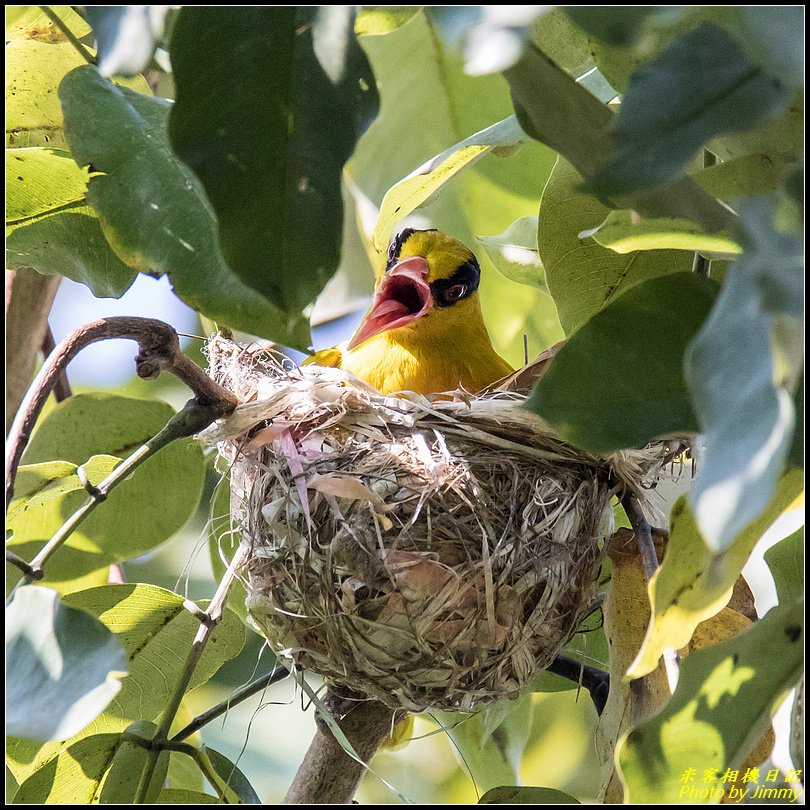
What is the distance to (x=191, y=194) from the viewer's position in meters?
1.15

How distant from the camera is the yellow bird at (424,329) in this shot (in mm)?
2033

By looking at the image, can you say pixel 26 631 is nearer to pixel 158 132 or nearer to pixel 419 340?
pixel 158 132

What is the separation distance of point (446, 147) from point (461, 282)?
33 centimetres

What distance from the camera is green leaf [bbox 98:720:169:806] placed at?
51.4 inches

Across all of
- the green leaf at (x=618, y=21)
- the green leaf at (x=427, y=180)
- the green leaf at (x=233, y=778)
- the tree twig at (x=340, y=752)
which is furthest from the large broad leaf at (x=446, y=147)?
the green leaf at (x=618, y=21)

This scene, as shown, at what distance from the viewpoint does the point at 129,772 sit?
1.31m

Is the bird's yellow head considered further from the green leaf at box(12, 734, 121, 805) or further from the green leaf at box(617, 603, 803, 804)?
the green leaf at box(617, 603, 803, 804)

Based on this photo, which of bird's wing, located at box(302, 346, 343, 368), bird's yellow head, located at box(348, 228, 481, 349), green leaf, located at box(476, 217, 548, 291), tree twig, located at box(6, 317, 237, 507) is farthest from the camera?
bird's yellow head, located at box(348, 228, 481, 349)

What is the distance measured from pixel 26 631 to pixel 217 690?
73.3 inches

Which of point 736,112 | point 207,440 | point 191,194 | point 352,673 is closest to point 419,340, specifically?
point 207,440

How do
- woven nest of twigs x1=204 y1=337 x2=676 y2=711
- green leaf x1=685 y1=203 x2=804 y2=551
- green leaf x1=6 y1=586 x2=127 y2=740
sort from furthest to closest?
woven nest of twigs x1=204 y1=337 x2=676 y2=711
green leaf x1=6 y1=586 x2=127 y2=740
green leaf x1=685 y1=203 x2=804 y2=551

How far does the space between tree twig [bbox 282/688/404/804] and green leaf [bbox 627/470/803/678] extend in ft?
2.64

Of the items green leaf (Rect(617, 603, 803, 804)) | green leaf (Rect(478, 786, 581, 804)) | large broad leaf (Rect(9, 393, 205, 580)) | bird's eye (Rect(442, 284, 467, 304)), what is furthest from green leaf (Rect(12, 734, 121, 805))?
bird's eye (Rect(442, 284, 467, 304))

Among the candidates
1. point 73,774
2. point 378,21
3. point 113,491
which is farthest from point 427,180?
point 73,774
